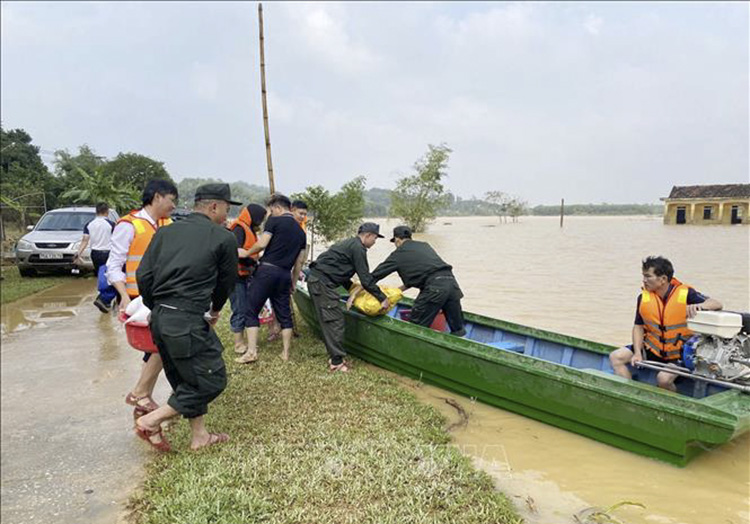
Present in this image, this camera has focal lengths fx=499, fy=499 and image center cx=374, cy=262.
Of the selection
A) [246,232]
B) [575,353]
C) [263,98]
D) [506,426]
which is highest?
[263,98]

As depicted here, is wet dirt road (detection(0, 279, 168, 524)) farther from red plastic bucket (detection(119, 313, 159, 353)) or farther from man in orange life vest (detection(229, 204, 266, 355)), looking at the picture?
man in orange life vest (detection(229, 204, 266, 355))

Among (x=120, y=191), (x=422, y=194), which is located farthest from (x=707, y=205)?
(x=120, y=191)

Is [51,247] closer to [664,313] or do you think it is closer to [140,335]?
[140,335]

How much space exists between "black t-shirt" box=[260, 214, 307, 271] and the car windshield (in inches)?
298

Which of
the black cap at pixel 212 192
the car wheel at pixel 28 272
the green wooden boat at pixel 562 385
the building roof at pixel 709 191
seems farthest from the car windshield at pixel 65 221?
the building roof at pixel 709 191

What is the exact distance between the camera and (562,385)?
167 inches

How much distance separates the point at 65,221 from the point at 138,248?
8.82 meters

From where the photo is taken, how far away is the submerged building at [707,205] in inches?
1495

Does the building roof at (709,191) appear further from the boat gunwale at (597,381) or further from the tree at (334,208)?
the boat gunwale at (597,381)

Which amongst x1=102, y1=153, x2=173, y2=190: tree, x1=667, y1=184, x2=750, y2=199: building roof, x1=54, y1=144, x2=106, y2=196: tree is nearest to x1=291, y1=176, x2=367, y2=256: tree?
x1=54, y1=144, x2=106, y2=196: tree

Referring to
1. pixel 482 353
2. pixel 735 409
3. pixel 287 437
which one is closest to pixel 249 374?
pixel 287 437

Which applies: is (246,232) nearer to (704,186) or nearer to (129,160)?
(129,160)

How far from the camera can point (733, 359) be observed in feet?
12.9

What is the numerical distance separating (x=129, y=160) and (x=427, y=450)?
37824 millimetres
